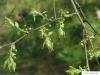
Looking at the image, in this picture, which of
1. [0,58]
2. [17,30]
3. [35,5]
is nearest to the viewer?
[17,30]

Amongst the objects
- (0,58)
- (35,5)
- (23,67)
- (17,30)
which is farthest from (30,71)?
(17,30)

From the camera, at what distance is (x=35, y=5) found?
383 centimetres

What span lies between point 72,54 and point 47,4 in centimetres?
59

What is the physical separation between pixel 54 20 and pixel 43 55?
2112 mm

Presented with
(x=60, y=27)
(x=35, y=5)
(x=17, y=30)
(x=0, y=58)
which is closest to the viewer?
(x=60, y=27)

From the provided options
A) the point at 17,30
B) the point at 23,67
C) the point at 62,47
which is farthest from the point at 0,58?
the point at 17,30

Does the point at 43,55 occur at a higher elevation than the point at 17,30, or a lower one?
lower

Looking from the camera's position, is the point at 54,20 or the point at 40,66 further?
the point at 40,66

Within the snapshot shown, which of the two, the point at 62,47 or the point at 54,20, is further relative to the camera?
the point at 62,47

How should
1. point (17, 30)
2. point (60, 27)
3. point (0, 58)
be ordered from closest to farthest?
1. point (60, 27)
2. point (17, 30)
3. point (0, 58)

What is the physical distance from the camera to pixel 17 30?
6.20 ft

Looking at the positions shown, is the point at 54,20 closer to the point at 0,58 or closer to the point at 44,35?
the point at 44,35

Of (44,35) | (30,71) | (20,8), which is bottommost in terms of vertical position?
(30,71)

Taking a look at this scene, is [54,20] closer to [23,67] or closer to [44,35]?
[44,35]
